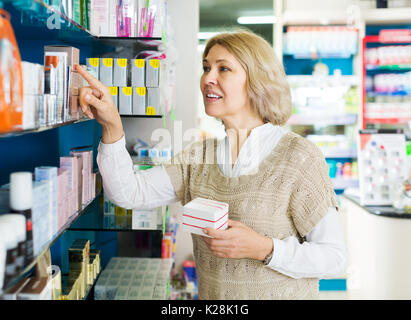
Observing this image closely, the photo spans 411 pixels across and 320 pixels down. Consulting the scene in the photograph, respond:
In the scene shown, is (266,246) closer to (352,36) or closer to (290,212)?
(290,212)

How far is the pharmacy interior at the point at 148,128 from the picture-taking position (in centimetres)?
133

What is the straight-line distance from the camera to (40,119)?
1.33 metres

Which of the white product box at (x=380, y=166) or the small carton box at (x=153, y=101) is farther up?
the small carton box at (x=153, y=101)

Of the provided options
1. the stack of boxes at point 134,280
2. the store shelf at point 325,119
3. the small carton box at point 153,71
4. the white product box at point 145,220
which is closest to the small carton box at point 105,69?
the small carton box at point 153,71

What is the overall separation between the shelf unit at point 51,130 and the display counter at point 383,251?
2016 millimetres

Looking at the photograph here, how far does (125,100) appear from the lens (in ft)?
8.32

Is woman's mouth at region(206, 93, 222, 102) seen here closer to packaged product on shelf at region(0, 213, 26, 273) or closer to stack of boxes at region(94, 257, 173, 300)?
packaged product on shelf at region(0, 213, 26, 273)

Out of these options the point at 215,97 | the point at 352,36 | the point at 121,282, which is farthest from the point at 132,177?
the point at 352,36

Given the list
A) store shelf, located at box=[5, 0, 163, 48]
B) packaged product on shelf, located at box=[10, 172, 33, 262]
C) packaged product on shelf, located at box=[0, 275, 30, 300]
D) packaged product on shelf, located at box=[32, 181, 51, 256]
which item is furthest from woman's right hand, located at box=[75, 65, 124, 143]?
packaged product on shelf, located at box=[0, 275, 30, 300]

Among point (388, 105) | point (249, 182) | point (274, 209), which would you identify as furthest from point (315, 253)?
point (388, 105)

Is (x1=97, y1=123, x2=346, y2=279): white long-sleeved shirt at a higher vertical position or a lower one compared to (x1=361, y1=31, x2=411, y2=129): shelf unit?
lower

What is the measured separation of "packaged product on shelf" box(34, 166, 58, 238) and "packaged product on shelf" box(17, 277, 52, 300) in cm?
14

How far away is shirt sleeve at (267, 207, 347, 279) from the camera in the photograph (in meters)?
1.59

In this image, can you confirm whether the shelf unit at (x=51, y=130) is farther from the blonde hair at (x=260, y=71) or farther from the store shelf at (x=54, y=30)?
the blonde hair at (x=260, y=71)
